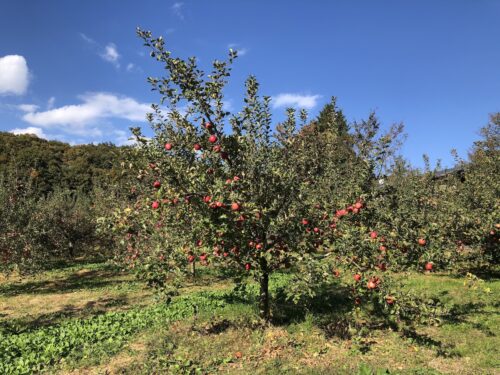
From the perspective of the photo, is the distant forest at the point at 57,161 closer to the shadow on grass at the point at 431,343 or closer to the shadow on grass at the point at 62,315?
the shadow on grass at the point at 62,315

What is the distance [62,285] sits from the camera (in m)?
15.8

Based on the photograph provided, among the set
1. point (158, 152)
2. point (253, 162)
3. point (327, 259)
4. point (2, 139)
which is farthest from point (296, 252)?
point (2, 139)

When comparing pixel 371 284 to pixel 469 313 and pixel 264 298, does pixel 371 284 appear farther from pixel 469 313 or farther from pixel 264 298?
pixel 469 313

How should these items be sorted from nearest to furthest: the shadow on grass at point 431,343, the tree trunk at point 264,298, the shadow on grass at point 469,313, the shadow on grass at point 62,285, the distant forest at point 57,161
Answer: the shadow on grass at point 431,343
the shadow on grass at point 469,313
the tree trunk at point 264,298
the shadow on grass at point 62,285
the distant forest at point 57,161

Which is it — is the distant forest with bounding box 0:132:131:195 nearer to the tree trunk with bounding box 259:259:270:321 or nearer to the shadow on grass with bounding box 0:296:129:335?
the shadow on grass with bounding box 0:296:129:335

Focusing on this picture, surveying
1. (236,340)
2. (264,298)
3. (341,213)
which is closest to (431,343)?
(341,213)

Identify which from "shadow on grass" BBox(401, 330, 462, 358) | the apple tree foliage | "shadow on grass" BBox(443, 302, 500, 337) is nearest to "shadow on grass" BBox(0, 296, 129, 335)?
the apple tree foliage

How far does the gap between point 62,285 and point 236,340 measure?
1134 centimetres

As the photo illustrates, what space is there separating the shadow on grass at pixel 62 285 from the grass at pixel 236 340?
11.6ft

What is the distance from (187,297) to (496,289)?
28.2ft

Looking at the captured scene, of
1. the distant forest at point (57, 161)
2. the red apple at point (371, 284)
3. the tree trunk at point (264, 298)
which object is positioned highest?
the distant forest at point (57, 161)

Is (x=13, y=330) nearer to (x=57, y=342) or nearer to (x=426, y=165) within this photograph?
(x=57, y=342)

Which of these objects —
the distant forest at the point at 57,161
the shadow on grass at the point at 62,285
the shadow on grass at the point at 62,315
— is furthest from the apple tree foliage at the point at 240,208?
the distant forest at the point at 57,161

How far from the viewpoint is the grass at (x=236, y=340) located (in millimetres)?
6285
